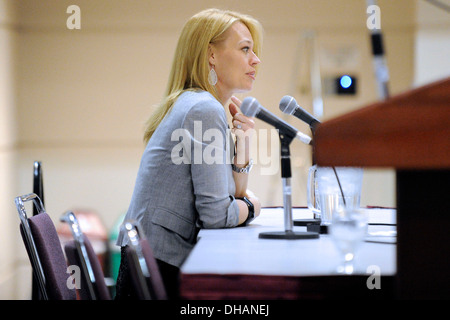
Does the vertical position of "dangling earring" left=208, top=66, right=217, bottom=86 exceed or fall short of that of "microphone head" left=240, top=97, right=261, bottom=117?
it exceeds it

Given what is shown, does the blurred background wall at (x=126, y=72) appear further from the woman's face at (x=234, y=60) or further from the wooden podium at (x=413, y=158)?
the wooden podium at (x=413, y=158)

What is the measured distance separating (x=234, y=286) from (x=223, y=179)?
0.75 metres

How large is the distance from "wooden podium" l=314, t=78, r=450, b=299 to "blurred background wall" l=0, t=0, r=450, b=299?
3.73m

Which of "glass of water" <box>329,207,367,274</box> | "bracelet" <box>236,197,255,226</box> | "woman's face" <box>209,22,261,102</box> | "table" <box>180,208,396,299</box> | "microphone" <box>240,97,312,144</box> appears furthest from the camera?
"woman's face" <box>209,22,261,102</box>

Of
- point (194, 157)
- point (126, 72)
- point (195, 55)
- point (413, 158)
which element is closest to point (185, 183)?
point (194, 157)

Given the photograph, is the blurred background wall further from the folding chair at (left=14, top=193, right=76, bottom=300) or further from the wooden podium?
the wooden podium

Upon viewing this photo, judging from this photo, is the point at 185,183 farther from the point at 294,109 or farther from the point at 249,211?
the point at 294,109

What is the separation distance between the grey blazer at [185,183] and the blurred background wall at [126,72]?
2925 millimetres

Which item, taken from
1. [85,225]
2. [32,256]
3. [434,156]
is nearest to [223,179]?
[32,256]

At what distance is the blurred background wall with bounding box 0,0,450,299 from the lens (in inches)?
190

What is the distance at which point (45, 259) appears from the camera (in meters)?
1.55

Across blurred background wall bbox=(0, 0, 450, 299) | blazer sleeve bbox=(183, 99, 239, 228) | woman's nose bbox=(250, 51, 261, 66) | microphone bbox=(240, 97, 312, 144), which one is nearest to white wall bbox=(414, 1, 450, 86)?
blurred background wall bbox=(0, 0, 450, 299)

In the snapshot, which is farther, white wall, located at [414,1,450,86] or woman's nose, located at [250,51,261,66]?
white wall, located at [414,1,450,86]

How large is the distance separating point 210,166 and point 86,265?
59 cm
